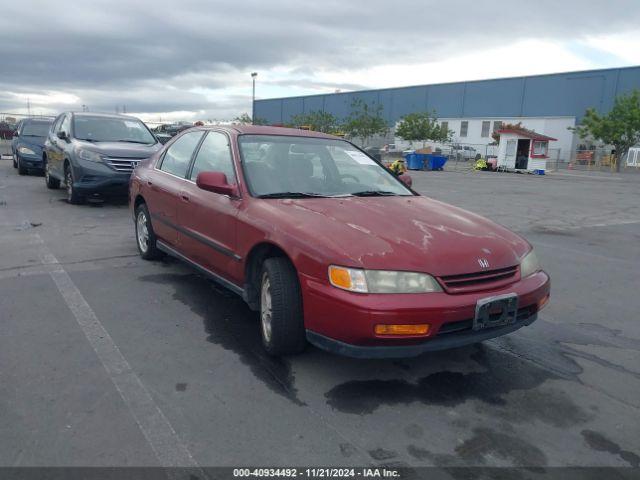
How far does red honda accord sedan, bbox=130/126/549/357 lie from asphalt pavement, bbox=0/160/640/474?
35cm

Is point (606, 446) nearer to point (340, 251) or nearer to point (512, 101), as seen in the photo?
point (340, 251)

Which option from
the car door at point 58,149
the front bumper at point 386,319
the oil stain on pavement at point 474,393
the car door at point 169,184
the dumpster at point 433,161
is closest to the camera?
the front bumper at point 386,319

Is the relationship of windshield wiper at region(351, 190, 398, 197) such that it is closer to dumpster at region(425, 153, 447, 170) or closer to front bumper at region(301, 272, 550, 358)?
front bumper at region(301, 272, 550, 358)

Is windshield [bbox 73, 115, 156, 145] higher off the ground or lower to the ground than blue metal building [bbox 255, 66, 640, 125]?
lower

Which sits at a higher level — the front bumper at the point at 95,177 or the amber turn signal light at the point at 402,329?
the front bumper at the point at 95,177

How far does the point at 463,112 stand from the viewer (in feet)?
205

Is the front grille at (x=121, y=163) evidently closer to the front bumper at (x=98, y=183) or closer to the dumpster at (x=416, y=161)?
the front bumper at (x=98, y=183)

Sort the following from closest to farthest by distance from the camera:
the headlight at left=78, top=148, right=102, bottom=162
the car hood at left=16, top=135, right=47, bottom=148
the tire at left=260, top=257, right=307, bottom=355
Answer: the tire at left=260, top=257, right=307, bottom=355 → the headlight at left=78, top=148, right=102, bottom=162 → the car hood at left=16, top=135, right=47, bottom=148

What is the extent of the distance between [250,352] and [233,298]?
3.92ft

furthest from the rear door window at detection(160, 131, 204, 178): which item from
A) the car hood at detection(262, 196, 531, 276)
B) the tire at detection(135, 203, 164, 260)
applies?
the car hood at detection(262, 196, 531, 276)

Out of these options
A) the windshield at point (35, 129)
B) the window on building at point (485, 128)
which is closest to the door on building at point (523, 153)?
the window on building at point (485, 128)

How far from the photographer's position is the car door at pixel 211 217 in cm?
409

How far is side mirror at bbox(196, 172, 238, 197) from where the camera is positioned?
13.2 feet

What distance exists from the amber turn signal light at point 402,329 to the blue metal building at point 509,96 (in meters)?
54.7
